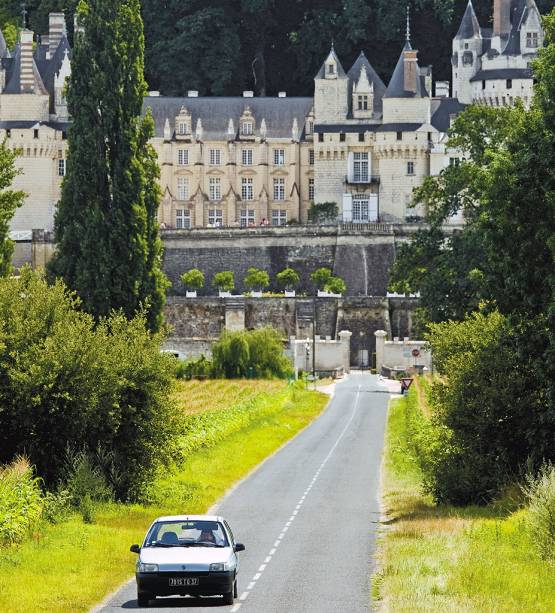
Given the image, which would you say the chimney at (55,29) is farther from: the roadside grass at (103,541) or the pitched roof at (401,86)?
the roadside grass at (103,541)

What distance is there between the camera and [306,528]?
3181cm

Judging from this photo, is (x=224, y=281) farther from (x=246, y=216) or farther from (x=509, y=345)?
(x=509, y=345)

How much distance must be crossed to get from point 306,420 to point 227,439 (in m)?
13.3

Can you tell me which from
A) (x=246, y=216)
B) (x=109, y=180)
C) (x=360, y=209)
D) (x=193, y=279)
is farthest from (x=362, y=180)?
(x=109, y=180)

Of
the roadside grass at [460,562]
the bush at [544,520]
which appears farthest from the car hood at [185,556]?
the bush at [544,520]

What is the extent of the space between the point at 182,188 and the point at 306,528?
270 feet

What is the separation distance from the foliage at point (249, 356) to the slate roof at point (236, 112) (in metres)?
31.9

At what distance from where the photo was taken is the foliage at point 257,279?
102m

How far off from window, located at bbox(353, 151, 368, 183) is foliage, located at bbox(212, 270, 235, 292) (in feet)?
38.9

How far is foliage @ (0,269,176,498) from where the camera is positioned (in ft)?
108

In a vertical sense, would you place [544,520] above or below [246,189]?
below

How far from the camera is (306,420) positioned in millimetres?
61844

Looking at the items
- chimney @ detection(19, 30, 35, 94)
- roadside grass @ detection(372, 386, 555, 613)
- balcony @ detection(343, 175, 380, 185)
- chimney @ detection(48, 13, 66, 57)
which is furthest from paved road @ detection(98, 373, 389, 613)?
chimney @ detection(48, 13, 66, 57)

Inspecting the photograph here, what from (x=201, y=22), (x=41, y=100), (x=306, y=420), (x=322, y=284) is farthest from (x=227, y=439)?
(x=201, y=22)
